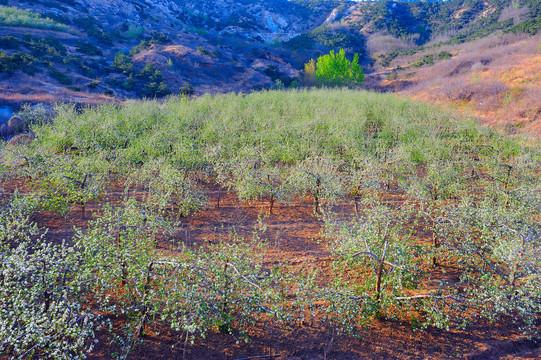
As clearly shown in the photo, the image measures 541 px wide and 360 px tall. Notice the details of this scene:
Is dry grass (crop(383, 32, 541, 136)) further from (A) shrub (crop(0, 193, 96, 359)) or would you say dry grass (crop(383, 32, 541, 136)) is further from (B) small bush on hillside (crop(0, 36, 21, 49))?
(B) small bush on hillside (crop(0, 36, 21, 49))

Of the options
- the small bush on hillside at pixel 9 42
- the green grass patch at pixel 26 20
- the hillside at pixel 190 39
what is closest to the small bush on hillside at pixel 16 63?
the hillside at pixel 190 39

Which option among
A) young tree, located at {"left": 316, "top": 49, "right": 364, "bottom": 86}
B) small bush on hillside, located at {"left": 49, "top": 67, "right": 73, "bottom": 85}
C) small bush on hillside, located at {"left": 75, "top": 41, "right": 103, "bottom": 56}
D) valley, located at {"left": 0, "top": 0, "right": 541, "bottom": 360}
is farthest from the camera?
young tree, located at {"left": 316, "top": 49, "right": 364, "bottom": 86}

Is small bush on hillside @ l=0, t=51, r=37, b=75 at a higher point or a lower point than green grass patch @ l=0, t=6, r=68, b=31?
lower

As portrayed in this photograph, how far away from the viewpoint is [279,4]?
86500 mm

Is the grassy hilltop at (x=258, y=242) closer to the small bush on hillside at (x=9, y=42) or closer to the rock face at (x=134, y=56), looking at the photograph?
the rock face at (x=134, y=56)

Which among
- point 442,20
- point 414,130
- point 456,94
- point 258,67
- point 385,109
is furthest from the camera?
point 442,20

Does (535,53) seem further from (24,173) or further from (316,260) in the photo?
(24,173)

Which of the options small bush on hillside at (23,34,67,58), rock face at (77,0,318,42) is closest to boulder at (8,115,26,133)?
small bush on hillside at (23,34,67,58)

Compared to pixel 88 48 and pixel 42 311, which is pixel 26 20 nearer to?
pixel 88 48

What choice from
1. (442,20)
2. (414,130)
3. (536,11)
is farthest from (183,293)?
(442,20)

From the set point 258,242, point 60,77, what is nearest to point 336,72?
point 60,77

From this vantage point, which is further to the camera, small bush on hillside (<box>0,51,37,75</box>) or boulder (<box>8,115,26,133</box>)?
small bush on hillside (<box>0,51,37,75</box>)

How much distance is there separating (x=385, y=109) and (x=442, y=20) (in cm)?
6628

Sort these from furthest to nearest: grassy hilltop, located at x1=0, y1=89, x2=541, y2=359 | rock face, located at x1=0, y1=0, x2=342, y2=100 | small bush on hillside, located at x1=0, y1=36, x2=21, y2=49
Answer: small bush on hillside, located at x1=0, y1=36, x2=21, y2=49 < rock face, located at x1=0, y1=0, x2=342, y2=100 < grassy hilltop, located at x1=0, y1=89, x2=541, y2=359
